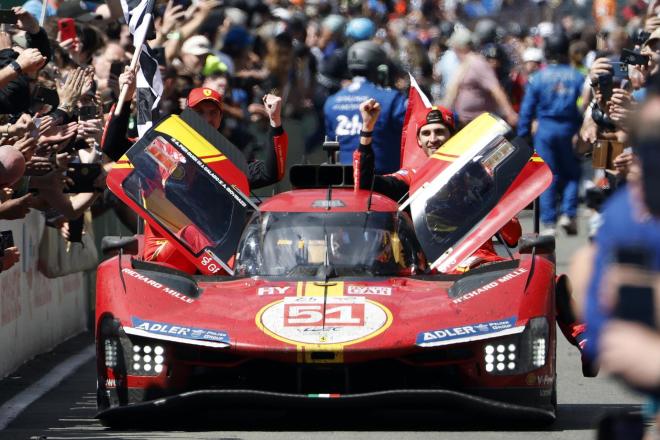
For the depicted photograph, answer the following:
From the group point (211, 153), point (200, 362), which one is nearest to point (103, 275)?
point (200, 362)

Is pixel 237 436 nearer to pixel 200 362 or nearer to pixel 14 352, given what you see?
pixel 200 362

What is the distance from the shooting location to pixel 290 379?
9742mm

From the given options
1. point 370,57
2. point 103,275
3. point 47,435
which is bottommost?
point 47,435

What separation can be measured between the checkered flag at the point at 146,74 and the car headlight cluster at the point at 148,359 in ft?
15.0

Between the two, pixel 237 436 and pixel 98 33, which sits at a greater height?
pixel 98 33

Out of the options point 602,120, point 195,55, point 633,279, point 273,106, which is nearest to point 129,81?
point 273,106

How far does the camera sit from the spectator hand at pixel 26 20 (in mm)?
12444

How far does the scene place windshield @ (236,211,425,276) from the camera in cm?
1070

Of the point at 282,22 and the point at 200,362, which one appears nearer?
the point at 200,362

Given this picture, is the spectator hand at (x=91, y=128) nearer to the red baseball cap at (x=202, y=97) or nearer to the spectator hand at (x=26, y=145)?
the red baseball cap at (x=202, y=97)

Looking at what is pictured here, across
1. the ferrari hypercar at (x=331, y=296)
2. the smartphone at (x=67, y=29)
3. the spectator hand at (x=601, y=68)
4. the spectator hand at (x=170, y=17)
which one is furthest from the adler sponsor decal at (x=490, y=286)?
the spectator hand at (x=170, y=17)

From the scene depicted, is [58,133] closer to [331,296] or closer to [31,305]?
[31,305]

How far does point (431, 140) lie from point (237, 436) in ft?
13.6

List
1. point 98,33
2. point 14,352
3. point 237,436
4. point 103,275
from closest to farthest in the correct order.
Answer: point 237,436 → point 103,275 → point 14,352 → point 98,33
